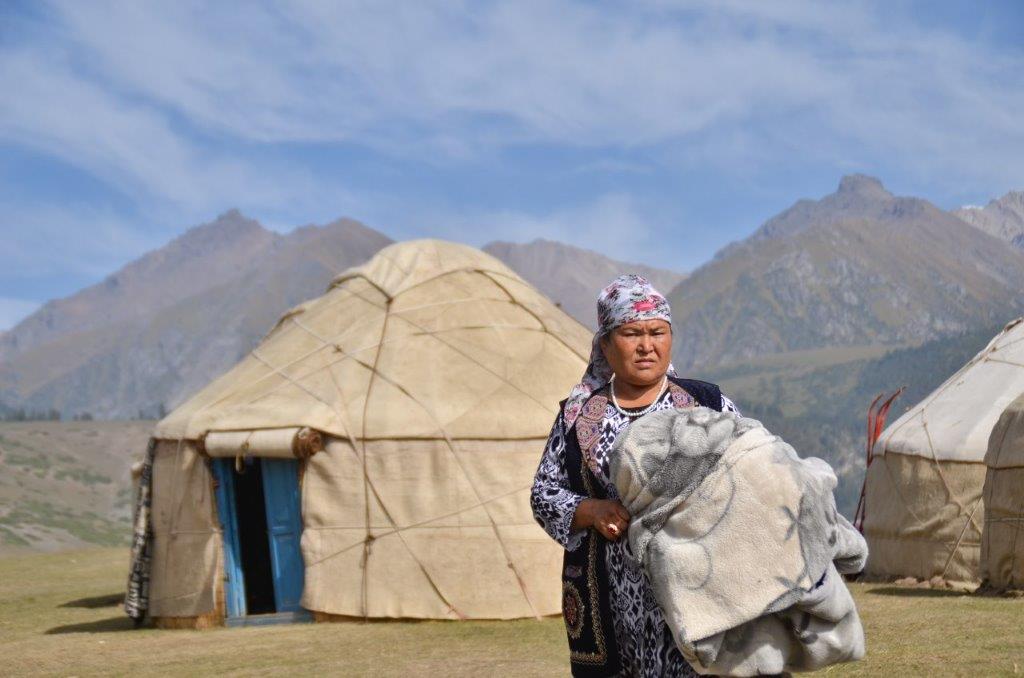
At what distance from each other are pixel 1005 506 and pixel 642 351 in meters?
6.66

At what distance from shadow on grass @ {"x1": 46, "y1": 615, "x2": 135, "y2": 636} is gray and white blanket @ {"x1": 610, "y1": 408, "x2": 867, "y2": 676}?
722 centimetres

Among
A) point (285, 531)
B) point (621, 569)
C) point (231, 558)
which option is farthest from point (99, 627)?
point (621, 569)

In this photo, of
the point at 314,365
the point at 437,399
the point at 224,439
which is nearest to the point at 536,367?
the point at 437,399

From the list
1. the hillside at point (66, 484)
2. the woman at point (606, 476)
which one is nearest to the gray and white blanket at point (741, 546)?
the woman at point (606, 476)

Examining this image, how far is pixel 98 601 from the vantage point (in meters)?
11.3

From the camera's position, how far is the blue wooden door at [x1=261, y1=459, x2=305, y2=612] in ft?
29.2

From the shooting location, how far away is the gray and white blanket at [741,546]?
2682 mm

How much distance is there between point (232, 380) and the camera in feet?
32.0

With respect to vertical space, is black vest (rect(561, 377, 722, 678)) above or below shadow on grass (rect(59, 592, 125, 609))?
above

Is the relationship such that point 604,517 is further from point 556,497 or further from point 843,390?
point 843,390

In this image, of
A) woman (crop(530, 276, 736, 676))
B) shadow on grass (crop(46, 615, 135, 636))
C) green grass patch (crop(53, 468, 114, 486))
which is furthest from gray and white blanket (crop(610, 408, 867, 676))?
green grass patch (crop(53, 468, 114, 486))

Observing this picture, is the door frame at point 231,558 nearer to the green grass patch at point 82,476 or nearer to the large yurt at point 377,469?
the large yurt at point 377,469

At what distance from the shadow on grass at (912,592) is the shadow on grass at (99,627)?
218 inches

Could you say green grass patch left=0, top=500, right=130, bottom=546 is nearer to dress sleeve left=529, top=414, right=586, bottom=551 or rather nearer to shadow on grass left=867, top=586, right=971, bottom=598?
shadow on grass left=867, top=586, right=971, bottom=598
